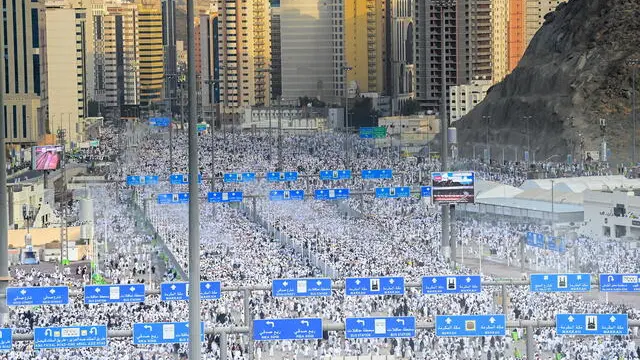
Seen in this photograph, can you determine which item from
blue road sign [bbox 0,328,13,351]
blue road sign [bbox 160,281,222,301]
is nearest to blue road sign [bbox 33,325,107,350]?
blue road sign [bbox 0,328,13,351]

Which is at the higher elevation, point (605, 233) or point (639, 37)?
point (639, 37)

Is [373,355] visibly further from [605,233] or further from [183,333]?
[605,233]

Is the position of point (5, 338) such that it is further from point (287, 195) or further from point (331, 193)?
point (287, 195)

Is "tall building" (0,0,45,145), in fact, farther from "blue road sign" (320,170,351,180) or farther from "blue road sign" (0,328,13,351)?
"blue road sign" (0,328,13,351)

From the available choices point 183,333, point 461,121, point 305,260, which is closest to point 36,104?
point 461,121

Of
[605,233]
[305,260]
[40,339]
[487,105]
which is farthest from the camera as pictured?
[487,105]

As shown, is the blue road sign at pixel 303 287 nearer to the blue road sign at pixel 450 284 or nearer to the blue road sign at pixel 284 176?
the blue road sign at pixel 450 284

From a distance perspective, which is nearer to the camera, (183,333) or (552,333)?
(183,333)

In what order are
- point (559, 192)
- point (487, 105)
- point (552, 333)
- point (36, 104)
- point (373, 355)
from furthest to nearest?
1. point (487, 105)
2. point (36, 104)
3. point (559, 192)
4. point (552, 333)
5. point (373, 355)
